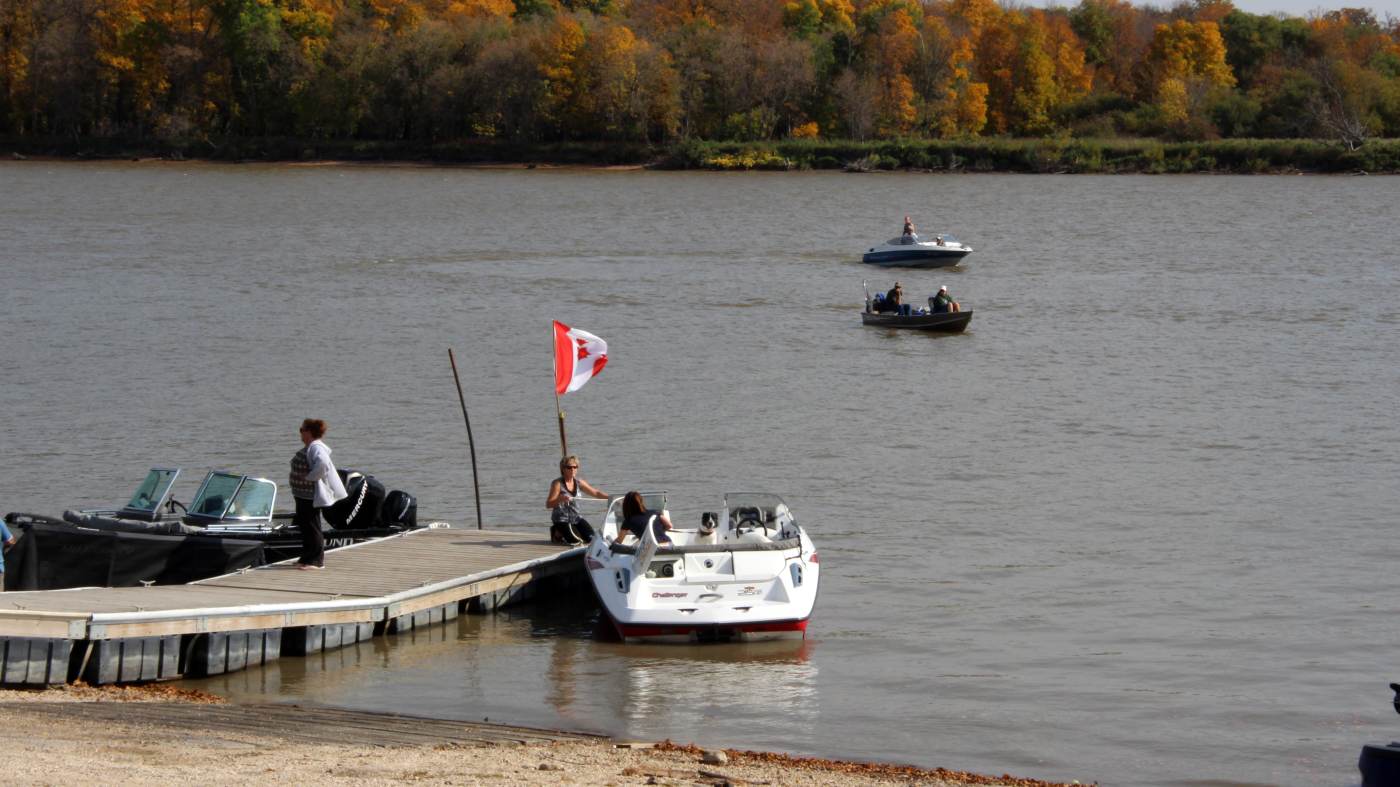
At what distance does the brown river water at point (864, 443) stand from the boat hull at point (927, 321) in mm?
419

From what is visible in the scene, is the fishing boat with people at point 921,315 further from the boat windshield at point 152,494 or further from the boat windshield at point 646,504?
the boat windshield at point 152,494

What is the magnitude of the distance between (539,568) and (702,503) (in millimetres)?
5213

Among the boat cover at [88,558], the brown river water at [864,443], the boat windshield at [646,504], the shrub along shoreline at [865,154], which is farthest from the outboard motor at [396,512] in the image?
the shrub along shoreline at [865,154]

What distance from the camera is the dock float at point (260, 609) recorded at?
14.4 m

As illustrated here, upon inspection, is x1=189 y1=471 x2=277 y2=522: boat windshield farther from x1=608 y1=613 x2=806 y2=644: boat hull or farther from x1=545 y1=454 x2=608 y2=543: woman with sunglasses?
x1=608 y1=613 x2=806 y2=644: boat hull

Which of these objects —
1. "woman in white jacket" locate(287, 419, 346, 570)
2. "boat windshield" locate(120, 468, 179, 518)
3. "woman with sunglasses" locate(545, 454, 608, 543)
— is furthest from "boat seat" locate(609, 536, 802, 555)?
"boat windshield" locate(120, 468, 179, 518)

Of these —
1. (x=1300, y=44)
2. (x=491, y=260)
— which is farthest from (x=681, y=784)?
(x=1300, y=44)

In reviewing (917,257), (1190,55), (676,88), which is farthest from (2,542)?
(1190,55)

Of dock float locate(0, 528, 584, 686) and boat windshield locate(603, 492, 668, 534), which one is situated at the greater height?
boat windshield locate(603, 492, 668, 534)

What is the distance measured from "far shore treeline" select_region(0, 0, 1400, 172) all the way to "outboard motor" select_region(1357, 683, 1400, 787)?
108 m

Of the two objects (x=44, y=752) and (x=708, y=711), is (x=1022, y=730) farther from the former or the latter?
(x=44, y=752)

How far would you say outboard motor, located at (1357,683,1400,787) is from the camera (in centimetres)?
1123

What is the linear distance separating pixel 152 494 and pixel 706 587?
6271 millimetres

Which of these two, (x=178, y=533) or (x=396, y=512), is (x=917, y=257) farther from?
(x=178, y=533)
